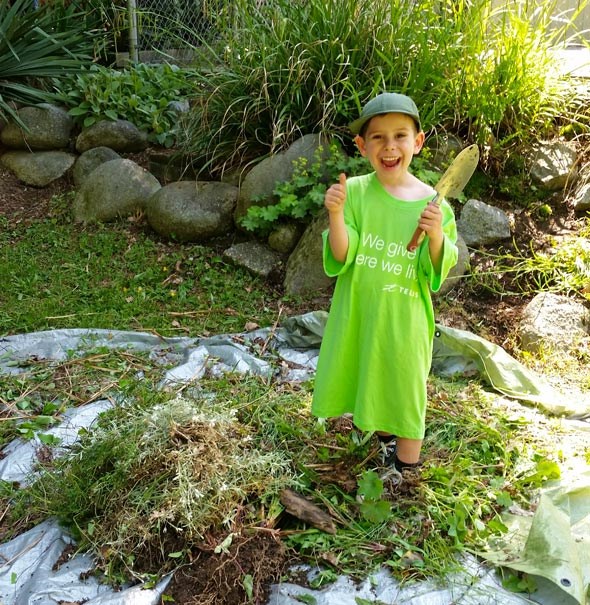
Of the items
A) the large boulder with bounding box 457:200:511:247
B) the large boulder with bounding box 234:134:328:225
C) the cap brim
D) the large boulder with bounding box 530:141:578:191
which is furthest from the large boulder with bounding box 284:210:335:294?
the cap brim

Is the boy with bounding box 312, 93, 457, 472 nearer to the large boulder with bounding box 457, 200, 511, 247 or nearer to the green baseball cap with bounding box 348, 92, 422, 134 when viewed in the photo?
the green baseball cap with bounding box 348, 92, 422, 134

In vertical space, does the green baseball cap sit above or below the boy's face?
above

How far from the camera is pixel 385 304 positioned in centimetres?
212

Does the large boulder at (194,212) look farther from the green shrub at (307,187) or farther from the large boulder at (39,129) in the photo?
the large boulder at (39,129)

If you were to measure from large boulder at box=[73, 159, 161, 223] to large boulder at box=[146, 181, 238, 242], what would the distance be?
0.25 meters

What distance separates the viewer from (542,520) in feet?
6.80

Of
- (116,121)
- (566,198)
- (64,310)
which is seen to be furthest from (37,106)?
(566,198)

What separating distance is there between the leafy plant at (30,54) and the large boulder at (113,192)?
3.20 feet

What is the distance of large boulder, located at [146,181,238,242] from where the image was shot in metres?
4.58

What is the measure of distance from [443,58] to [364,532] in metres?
3.31

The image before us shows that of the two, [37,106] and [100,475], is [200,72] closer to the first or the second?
[37,106]

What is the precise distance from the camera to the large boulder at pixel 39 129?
18.2 ft

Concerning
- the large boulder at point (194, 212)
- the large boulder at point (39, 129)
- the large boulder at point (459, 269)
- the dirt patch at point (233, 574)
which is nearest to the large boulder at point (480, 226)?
the large boulder at point (459, 269)

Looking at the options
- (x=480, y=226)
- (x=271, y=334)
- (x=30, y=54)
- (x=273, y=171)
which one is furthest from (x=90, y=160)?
(x=480, y=226)
